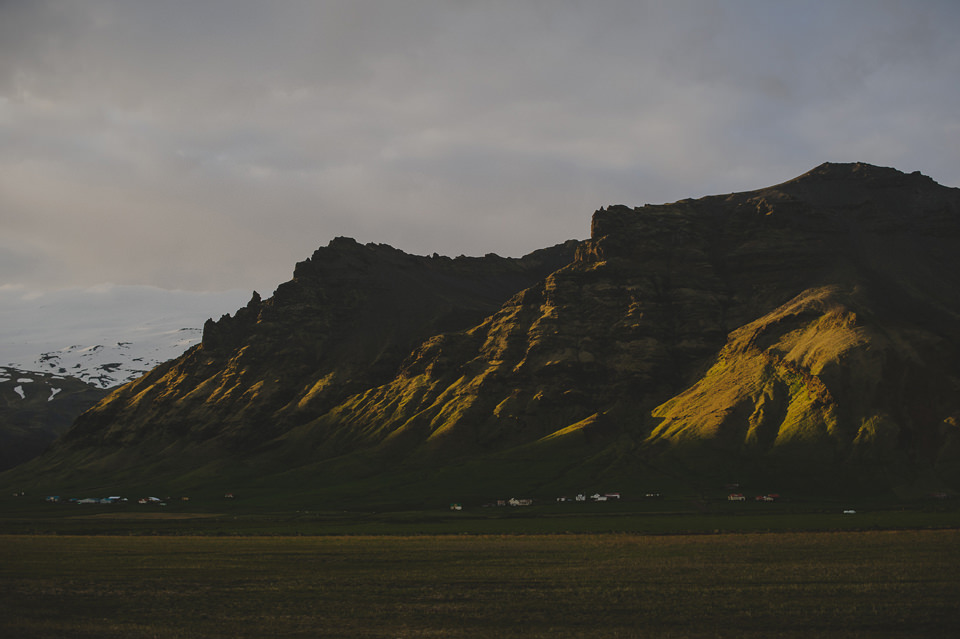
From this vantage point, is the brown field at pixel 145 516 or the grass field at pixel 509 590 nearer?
the grass field at pixel 509 590

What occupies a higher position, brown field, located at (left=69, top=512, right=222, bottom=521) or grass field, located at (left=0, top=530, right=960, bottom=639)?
grass field, located at (left=0, top=530, right=960, bottom=639)

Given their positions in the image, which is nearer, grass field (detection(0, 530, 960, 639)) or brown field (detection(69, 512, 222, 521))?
grass field (detection(0, 530, 960, 639))

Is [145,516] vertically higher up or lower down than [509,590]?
lower down

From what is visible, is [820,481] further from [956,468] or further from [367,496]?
[367,496]

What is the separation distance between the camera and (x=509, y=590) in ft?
169

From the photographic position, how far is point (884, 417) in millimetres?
190750

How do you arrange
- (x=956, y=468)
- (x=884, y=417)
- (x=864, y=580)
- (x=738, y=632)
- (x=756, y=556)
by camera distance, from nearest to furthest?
(x=738, y=632)
(x=864, y=580)
(x=756, y=556)
(x=956, y=468)
(x=884, y=417)

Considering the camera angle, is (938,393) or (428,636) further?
(938,393)

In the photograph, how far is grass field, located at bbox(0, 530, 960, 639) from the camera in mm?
40594

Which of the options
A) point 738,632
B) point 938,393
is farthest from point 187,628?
point 938,393

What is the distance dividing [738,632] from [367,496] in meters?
163

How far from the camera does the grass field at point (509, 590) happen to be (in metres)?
40.6

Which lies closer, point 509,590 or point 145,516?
point 509,590

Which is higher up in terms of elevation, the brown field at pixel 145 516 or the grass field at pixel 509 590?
the grass field at pixel 509 590
